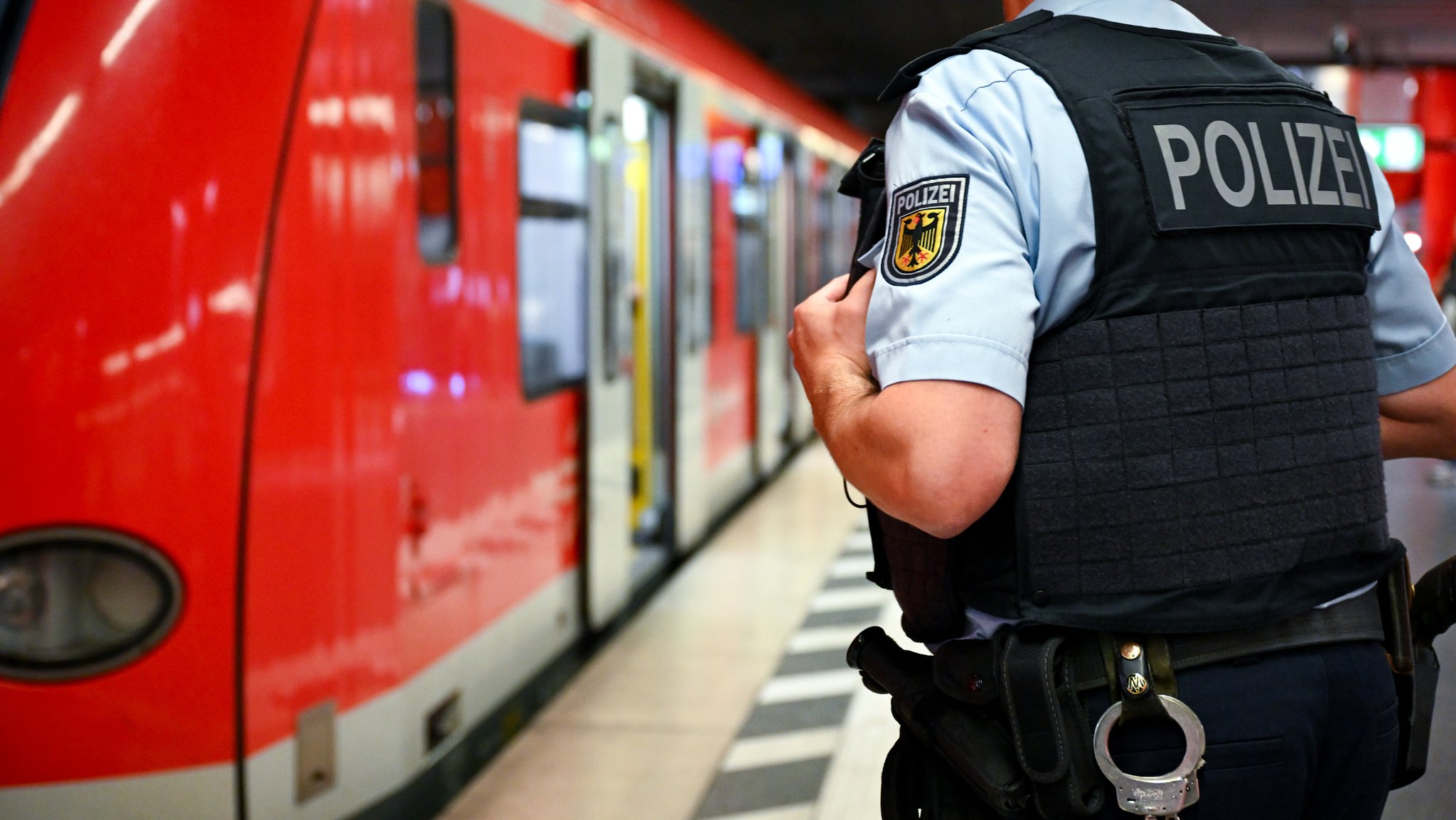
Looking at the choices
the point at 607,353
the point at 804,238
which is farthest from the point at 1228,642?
the point at 804,238

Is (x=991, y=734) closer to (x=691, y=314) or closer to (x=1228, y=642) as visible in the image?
(x=1228, y=642)

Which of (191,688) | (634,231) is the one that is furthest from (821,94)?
(191,688)

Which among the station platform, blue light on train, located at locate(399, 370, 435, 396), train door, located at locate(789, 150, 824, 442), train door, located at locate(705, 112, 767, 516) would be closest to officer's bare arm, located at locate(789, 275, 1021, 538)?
the station platform

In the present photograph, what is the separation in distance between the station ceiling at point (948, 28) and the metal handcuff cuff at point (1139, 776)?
431 inches

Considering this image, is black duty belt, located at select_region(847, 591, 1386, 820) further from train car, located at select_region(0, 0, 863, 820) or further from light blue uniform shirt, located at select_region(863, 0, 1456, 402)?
train car, located at select_region(0, 0, 863, 820)

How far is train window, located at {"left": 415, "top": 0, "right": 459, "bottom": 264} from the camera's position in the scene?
3188 millimetres

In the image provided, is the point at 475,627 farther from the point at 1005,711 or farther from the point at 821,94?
the point at 821,94

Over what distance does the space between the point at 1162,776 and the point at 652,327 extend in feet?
16.8

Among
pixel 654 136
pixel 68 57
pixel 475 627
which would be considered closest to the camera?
pixel 68 57

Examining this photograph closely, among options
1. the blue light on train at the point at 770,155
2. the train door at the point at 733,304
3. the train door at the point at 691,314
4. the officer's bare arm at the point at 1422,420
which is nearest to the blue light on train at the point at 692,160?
the train door at the point at 691,314

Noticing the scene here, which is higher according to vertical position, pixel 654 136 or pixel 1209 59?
pixel 654 136

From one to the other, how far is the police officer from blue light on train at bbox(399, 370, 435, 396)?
1.92m

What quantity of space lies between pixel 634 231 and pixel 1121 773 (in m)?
5.30

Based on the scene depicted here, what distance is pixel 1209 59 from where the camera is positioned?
53.6 inches
